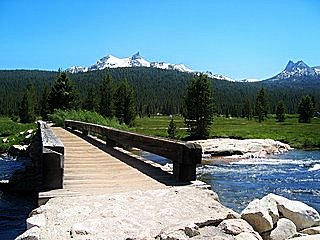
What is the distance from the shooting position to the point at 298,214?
208 inches

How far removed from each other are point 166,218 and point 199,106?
5302 cm

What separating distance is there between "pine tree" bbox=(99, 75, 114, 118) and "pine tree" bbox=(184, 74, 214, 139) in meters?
18.3

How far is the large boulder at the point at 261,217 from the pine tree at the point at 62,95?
53.3 metres

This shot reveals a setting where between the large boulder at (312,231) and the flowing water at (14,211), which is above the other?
the large boulder at (312,231)

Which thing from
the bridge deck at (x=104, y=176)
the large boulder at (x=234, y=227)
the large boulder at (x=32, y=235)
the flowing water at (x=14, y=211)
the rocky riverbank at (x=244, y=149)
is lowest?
the rocky riverbank at (x=244, y=149)

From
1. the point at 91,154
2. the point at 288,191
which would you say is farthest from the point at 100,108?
the point at 91,154

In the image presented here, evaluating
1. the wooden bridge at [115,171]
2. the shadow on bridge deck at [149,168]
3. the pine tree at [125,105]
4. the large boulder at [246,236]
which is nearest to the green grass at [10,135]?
the pine tree at [125,105]

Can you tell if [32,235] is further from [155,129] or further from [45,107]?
[45,107]

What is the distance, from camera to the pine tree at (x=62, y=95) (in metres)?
57.1

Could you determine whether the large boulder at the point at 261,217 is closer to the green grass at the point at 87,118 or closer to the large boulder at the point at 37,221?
the large boulder at the point at 37,221

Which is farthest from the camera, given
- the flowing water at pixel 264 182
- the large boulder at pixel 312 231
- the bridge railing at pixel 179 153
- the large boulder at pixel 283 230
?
the flowing water at pixel 264 182

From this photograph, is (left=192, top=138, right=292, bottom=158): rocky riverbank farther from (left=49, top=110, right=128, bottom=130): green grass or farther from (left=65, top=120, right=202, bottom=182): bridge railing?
(left=65, top=120, right=202, bottom=182): bridge railing

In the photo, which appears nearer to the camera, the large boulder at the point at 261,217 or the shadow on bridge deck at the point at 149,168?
the large boulder at the point at 261,217

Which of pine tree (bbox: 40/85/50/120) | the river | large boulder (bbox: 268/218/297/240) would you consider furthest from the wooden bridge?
pine tree (bbox: 40/85/50/120)
